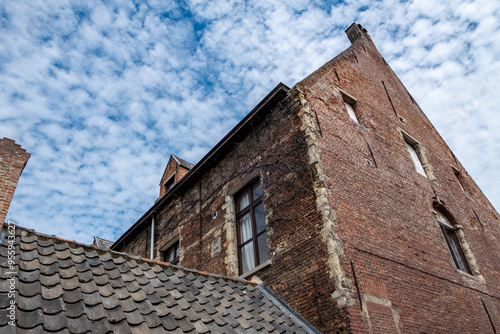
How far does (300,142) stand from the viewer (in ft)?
24.7

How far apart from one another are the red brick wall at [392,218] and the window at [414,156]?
1.39 feet

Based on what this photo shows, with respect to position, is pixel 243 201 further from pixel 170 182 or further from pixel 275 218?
pixel 170 182

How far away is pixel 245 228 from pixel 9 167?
518 centimetres

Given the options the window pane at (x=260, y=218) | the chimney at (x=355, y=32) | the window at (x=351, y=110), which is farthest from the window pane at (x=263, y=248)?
the chimney at (x=355, y=32)

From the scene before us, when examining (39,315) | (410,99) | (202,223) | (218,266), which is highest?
(410,99)

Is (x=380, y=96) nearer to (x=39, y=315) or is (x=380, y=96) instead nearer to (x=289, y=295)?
(x=289, y=295)

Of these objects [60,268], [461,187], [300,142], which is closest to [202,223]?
[300,142]

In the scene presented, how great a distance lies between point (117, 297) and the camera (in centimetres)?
426

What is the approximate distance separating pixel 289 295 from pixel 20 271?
169 inches

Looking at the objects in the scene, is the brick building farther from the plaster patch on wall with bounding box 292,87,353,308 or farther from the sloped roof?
the sloped roof

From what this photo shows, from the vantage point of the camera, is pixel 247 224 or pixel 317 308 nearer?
pixel 317 308

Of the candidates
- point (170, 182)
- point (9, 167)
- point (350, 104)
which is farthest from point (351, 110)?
point (170, 182)

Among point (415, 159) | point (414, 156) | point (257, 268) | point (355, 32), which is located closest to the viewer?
point (257, 268)

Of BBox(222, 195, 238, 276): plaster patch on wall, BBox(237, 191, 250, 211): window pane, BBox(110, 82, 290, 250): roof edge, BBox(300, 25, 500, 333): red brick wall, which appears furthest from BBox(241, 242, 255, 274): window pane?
BBox(110, 82, 290, 250): roof edge
